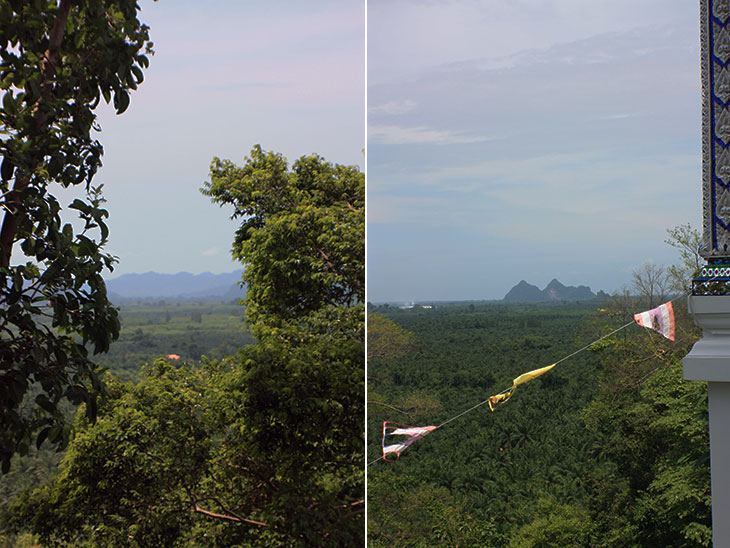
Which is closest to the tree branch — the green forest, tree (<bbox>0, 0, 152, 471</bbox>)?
tree (<bbox>0, 0, 152, 471</bbox>)

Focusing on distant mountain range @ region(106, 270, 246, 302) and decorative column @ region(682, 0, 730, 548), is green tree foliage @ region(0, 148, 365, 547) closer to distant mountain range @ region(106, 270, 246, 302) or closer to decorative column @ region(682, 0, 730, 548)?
distant mountain range @ region(106, 270, 246, 302)

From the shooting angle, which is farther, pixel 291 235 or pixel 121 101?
pixel 291 235

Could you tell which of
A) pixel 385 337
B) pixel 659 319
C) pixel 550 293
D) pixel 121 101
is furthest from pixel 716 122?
pixel 385 337

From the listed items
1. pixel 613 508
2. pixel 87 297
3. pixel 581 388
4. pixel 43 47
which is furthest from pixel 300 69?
pixel 613 508

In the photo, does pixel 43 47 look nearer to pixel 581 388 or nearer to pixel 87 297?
pixel 87 297

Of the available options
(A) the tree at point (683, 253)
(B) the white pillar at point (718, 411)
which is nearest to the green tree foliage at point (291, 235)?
(A) the tree at point (683, 253)

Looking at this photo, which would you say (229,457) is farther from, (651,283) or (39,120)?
(651,283)
